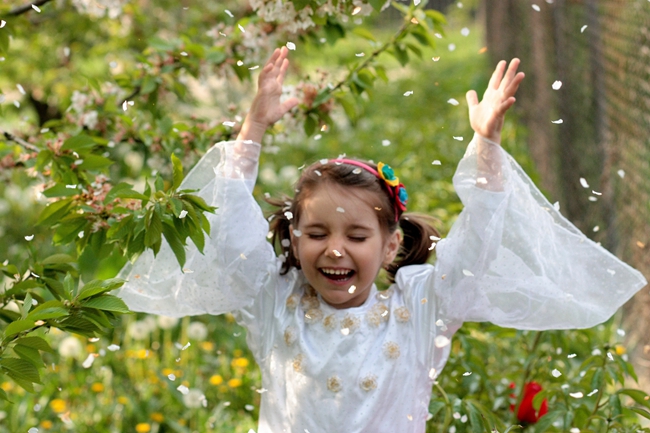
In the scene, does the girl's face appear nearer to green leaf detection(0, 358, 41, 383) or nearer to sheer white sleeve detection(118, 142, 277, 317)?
sheer white sleeve detection(118, 142, 277, 317)

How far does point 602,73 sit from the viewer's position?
4082mm

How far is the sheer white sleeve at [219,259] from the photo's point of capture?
1.93 meters

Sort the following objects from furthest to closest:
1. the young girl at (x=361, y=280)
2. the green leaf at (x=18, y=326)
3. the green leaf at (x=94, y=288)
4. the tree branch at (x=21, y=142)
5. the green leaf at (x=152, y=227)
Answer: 1. the tree branch at (x=21, y=142)
2. the young girl at (x=361, y=280)
3. the green leaf at (x=152, y=227)
4. the green leaf at (x=94, y=288)
5. the green leaf at (x=18, y=326)

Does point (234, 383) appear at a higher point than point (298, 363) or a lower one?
lower

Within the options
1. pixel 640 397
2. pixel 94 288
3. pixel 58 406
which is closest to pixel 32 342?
pixel 94 288

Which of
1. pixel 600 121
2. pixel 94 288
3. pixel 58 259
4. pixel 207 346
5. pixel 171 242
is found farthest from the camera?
pixel 600 121

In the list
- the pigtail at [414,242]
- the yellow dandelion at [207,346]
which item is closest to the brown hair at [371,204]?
the pigtail at [414,242]

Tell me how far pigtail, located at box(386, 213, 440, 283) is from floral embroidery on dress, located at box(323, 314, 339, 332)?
285 mm

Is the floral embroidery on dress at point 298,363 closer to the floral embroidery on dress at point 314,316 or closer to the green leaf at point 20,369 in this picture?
the floral embroidery on dress at point 314,316

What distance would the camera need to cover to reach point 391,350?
1.93m

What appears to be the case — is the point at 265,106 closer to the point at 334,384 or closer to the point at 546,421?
the point at 334,384

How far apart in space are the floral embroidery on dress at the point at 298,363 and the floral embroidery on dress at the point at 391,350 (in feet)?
0.68

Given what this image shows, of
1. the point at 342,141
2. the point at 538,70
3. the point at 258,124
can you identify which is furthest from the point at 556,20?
the point at 258,124

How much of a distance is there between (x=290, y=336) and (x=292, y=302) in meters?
0.09
